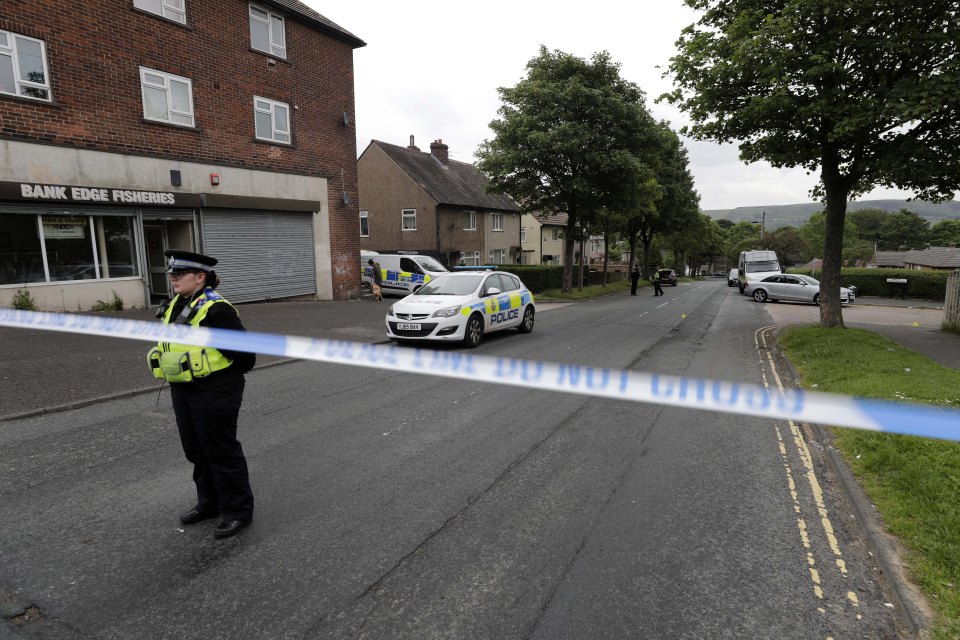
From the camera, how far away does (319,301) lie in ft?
61.3

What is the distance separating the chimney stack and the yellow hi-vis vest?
3545cm

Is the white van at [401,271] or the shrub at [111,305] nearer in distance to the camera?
the shrub at [111,305]

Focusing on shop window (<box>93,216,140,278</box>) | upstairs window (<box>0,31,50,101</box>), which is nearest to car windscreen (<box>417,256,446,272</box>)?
shop window (<box>93,216,140,278</box>)

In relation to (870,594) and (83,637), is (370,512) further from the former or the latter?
(870,594)

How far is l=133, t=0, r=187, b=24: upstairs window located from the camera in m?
13.4

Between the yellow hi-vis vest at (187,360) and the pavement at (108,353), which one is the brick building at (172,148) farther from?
the yellow hi-vis vest at (187,360)

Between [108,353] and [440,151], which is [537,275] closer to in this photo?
[440,151]

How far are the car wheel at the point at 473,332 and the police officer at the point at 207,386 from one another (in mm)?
6810

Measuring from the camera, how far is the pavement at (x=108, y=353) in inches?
260

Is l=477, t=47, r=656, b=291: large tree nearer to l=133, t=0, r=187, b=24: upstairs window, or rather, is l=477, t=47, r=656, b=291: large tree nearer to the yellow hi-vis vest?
l=133, t=0, r=187, b=24: upstairs window

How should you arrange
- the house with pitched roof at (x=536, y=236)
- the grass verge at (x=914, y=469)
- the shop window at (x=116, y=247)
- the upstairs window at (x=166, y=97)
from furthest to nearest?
1. the house with pitched roof at (x=536, y=236)
2. the upstairs window at (x=166, y=97)
3. the shop window at (x=116, y=247)
4. the grass verge at (x=914, y=469)

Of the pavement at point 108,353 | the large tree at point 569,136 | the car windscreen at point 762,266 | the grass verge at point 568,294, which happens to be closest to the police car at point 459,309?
the pavement at point 108,353

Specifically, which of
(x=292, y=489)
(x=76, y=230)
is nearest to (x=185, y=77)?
(x=76, y=230)

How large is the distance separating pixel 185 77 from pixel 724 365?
1535 cm
